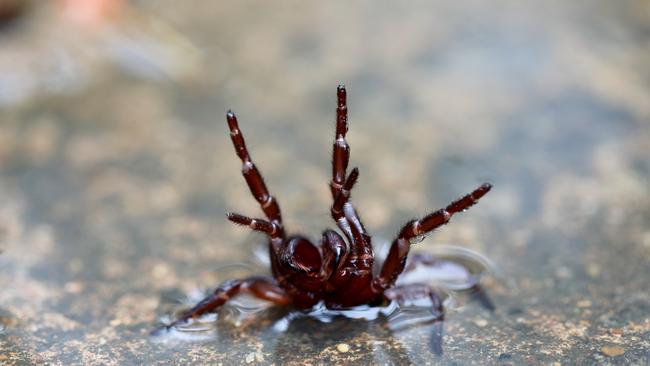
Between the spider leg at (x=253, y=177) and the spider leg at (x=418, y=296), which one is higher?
the spider leg at (x=253, y=177)

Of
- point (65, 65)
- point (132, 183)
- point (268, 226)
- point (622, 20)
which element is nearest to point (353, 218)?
point (268, 226)

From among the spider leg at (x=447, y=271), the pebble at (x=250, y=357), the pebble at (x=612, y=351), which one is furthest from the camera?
the spider leg at (x=447, y=271)

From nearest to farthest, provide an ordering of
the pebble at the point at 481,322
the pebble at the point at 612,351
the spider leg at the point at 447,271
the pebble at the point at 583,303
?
the pebble at the point at 612,351
the pebble at the point at 481,322
the pebble at the point at 583,303
the spider leg at the point at 447,271

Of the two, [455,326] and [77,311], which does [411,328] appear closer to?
[455,326]

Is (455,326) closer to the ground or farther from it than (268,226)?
closer to the ground

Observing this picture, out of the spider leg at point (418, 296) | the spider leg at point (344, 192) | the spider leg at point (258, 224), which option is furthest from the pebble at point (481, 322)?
the spider leg at point (258, 224)

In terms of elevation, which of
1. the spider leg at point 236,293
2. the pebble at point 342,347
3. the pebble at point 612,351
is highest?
the spider leg at point 236,293

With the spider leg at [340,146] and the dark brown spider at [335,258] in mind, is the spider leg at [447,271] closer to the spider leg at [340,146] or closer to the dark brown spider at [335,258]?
the dark brown spider at [335,258]
